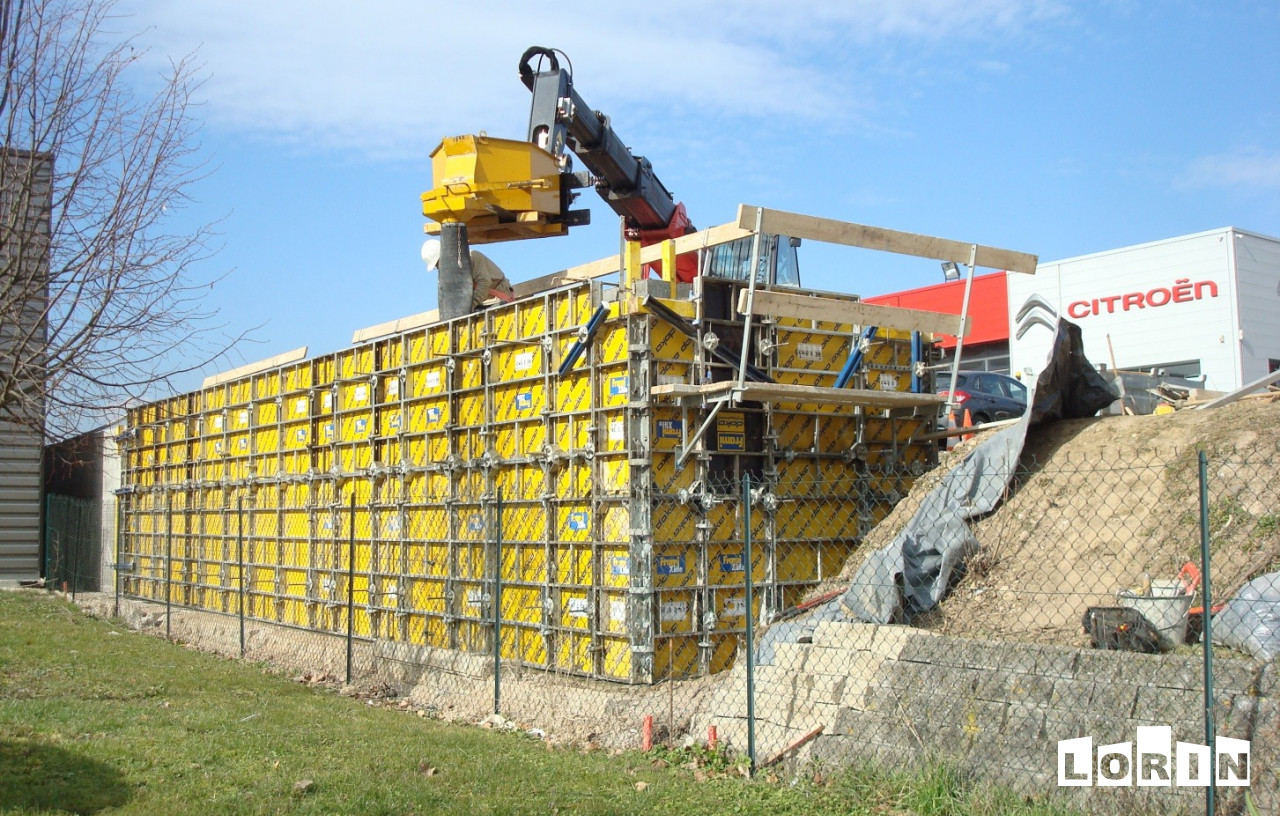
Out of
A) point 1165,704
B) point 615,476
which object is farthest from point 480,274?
point 1165,704

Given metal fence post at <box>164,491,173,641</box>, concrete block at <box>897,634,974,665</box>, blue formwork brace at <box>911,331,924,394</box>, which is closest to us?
concrete block at <box>897,634,974,665</box>

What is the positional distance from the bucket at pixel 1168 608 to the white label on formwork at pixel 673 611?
443 centimetres

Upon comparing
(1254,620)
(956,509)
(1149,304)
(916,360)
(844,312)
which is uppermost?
(1149,304)

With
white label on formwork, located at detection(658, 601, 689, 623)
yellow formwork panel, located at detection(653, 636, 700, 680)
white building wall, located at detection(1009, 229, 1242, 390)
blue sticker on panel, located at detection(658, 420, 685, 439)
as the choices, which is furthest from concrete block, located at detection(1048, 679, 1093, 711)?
white building wall, located at detection(1009, 229, 1242, 390)

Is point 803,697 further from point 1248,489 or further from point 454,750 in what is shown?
point 1248,489

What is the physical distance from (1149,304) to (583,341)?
72.5 feet

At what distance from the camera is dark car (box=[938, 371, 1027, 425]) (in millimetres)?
18766

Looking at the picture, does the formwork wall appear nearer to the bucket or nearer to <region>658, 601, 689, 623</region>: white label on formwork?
<region>658, 601, 689, 623</region>: white label on formwork

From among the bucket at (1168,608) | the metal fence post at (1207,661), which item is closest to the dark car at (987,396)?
the bucket at (1168,608)

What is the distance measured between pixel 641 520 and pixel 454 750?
2838mm

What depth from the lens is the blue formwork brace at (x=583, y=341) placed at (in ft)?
36.0

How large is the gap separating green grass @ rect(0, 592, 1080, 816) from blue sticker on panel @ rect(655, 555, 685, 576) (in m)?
2.05

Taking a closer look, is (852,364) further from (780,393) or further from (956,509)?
(956,509)

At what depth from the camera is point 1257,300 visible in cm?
2714
